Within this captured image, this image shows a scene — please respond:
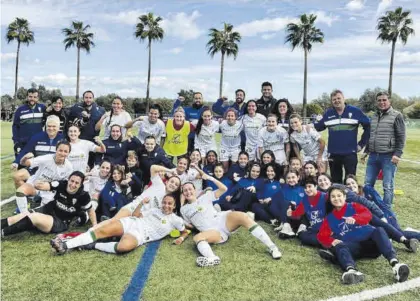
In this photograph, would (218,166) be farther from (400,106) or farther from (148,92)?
(400,106)

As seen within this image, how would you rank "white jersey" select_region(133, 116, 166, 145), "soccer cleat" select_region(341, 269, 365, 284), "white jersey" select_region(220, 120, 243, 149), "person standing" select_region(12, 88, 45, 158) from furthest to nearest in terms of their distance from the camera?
"person standing" select_region(12, 88, 45, 158), "white jersey" select_region(133, 116, 166, 145), "white jersey" select_region(220, 120, 243, 149), "soccer cleat" select_region(341, 269, 365, 284)

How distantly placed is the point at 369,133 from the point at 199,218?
332 centimetres

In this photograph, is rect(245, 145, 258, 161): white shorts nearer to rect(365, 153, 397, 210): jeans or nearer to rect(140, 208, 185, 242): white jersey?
rect(365, 153, 397, 210): jeans

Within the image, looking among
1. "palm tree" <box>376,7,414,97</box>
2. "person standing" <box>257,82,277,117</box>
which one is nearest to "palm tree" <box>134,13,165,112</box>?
"palm tree" <box>376,7,414,97</box>

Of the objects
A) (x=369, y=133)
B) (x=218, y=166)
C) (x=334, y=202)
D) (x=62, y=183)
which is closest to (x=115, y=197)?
(x=62, y=183)

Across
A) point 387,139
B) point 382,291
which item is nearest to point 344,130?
point 387,139

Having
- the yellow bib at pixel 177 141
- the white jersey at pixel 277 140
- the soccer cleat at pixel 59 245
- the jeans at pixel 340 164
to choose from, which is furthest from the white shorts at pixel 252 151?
the soccer cleat at pixel 59 245

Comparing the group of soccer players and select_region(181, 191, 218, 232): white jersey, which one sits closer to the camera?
the group of soccer players

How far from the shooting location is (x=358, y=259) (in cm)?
457

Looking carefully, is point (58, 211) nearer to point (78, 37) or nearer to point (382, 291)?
point (382, 291)

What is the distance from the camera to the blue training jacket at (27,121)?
25.4 ft

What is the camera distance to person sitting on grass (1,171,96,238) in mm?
5039

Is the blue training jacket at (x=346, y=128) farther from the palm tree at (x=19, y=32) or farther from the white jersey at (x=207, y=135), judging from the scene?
the palm tree at (x=19, y=32)

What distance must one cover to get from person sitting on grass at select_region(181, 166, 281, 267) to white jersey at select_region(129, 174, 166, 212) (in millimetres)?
338
